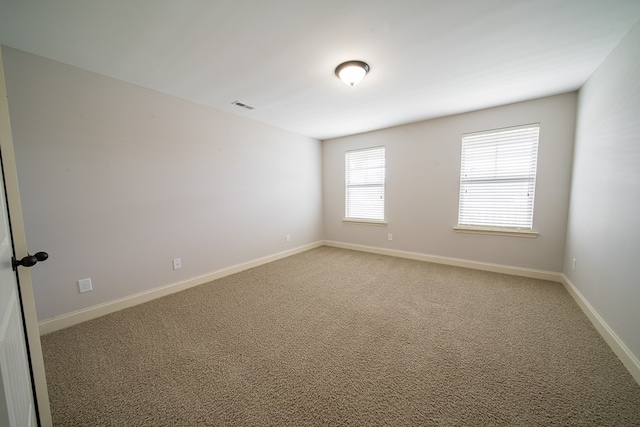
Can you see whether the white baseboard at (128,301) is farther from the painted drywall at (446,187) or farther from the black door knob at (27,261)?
the painted drywall at (446,187)

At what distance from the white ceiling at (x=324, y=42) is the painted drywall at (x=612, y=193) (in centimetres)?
27

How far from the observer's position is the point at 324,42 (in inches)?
70.5

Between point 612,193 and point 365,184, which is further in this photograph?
point 365,184

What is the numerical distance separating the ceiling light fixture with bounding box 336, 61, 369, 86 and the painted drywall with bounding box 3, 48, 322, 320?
6.13ft

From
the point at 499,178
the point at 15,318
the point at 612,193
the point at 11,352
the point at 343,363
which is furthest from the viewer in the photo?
the point at 499,178

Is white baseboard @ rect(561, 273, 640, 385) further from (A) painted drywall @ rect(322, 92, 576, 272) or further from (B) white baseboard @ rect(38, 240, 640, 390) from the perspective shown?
(A) painted drywall @ rect(322, 92, 576, 272)

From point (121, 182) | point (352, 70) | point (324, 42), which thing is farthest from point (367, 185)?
point (121, 182)

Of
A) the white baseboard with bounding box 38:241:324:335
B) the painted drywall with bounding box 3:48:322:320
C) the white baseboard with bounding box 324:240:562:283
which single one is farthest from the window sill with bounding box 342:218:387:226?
the white baseboard with bounding box 38:241:324:335

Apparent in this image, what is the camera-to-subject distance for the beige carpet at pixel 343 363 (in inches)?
48.8

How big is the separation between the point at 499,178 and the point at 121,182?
4.66m

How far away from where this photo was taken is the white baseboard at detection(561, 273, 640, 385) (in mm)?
1460

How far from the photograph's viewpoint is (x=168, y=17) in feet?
5.05

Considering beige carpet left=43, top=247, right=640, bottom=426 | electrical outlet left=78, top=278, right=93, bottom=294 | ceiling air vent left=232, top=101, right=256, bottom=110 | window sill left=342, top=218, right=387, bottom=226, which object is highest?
ceiling air vent left=232, top=101, right=256, bottom=110

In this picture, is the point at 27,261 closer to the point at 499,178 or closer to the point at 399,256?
the point at 399,256
